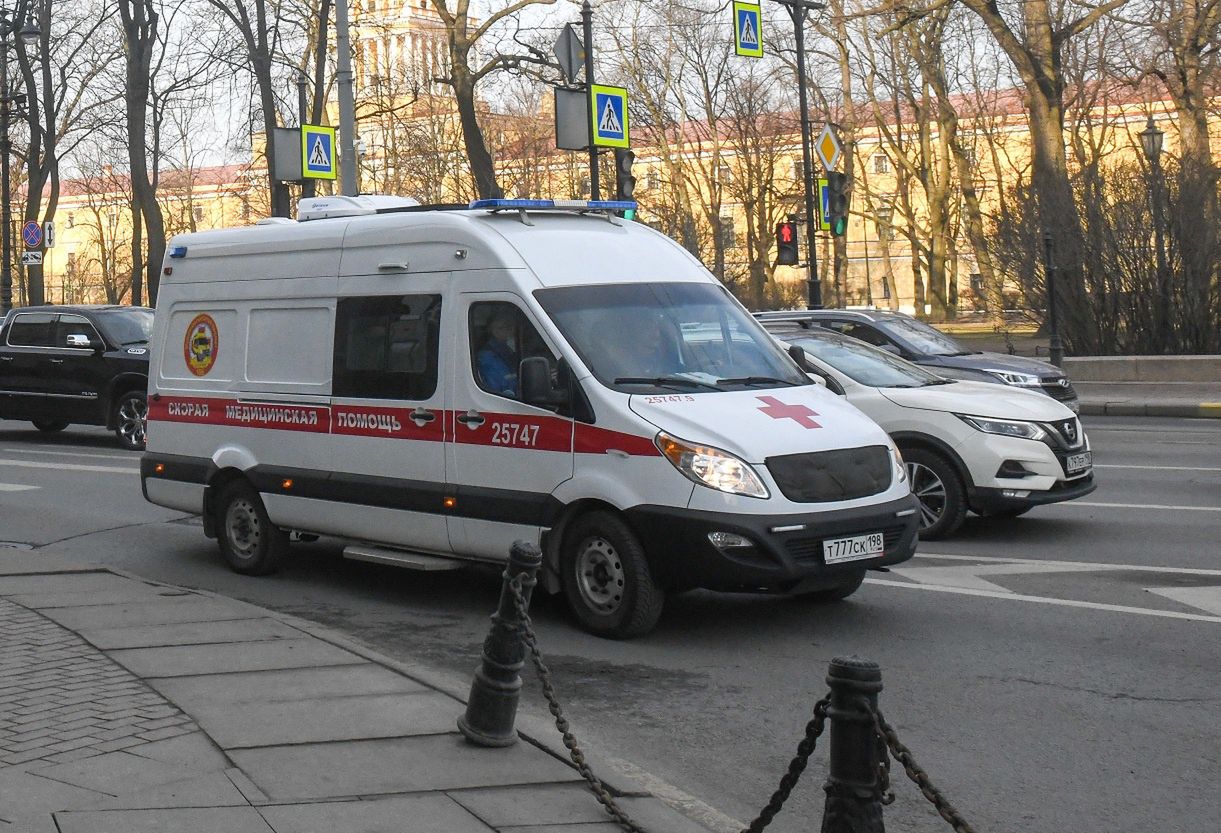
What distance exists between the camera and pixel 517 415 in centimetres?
824

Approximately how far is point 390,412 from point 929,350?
36.0 ft

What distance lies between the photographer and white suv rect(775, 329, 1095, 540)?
35.0 ft

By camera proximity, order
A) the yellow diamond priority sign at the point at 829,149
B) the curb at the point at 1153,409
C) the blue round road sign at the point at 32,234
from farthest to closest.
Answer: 1. the blue round road sign at the point at 32,234
2. the yellow diamond priority sign at the point at 829,149
3. the curb at the point at 1153,409

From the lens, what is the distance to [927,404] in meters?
11.0

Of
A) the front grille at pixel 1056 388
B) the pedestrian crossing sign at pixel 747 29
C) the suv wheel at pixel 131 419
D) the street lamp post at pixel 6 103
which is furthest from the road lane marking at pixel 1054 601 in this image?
the street lamp post at pixel 6 103

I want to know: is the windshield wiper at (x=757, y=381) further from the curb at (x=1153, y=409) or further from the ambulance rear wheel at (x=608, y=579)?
the curb at (x=1153, y=409)

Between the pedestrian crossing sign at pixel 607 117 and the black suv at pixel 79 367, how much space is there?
653cm

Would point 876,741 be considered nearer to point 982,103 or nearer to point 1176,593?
point 1176,593

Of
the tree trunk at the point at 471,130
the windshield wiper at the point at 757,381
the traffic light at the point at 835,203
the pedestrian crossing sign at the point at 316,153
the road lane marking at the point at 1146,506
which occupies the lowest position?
the road lane marking at the point at 1146,506

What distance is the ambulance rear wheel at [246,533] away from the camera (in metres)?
9.98

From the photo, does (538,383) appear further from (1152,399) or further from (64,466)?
(1152,399)

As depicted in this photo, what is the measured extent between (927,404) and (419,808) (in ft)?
22.8

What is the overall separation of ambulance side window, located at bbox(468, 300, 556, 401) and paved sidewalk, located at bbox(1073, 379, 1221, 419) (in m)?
16.1

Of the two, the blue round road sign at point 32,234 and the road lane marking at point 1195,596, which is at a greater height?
the blue round road sign at point 32,234
